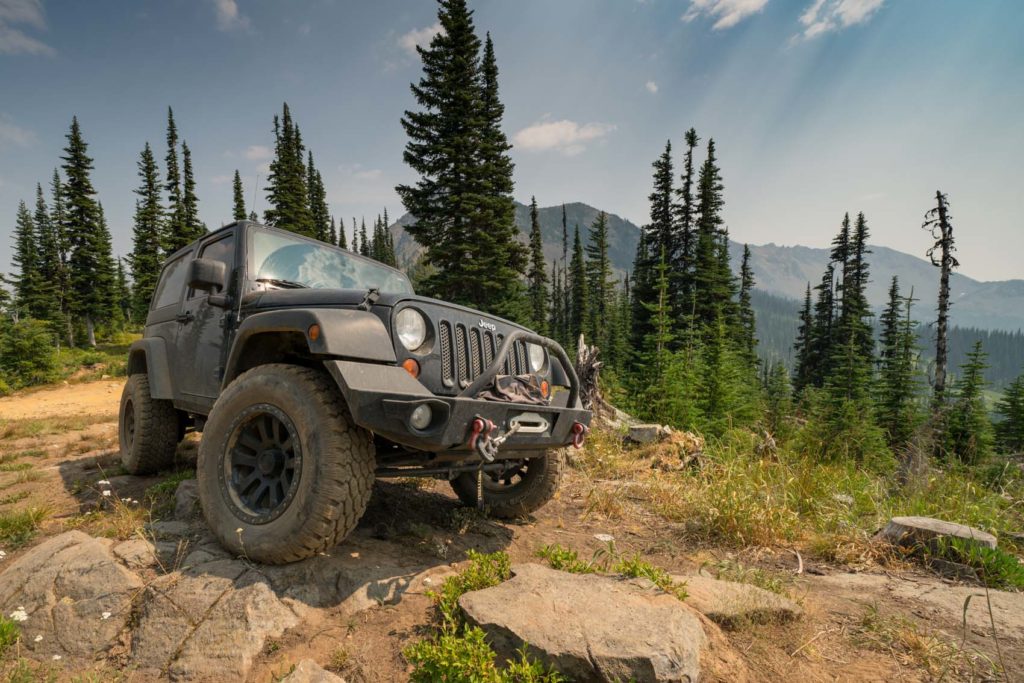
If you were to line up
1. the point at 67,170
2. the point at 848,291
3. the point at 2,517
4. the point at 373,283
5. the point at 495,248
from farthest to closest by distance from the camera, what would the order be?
the point at 848,291 → the point at 67,170 → the point at 495,248 → the point at 373,283 → the point at 2,517

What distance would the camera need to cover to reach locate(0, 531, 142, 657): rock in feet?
7.49

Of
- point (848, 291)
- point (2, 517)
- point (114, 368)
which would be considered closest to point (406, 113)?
point (114, 368)

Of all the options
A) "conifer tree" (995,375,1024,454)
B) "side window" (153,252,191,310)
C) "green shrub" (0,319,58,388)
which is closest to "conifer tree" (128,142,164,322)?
"green shrub" (0,319,58,388)

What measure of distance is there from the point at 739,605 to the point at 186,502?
12.4 feet

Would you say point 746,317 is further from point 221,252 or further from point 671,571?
point 221,252

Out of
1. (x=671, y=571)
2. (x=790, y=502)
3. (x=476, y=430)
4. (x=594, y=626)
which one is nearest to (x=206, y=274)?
(x=476, y=430)

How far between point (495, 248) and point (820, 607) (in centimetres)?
1787

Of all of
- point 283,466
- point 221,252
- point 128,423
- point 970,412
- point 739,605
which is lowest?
point 970,412

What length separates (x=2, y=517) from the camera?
354cm

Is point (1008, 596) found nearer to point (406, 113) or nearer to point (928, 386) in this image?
point (406, 113)

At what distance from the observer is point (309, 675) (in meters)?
1.98

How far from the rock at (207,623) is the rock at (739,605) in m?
2.16

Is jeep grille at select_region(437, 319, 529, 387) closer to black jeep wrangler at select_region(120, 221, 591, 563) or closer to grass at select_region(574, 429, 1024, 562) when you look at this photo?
black jeep wrangler at select_region(120, 221, 591, 563)

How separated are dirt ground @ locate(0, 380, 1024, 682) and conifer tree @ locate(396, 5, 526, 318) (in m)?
14.9
